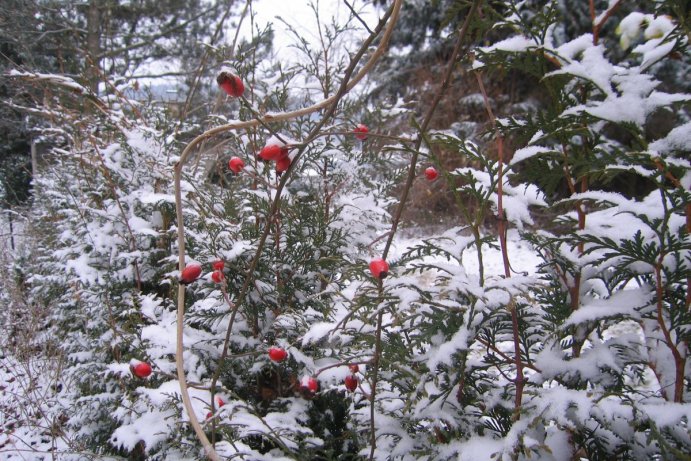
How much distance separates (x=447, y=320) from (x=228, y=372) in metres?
0.98

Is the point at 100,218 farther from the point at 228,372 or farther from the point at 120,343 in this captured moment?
the point at 228,372

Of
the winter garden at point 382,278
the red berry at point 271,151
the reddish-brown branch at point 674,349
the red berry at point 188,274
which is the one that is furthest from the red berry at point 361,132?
the reddish-brown branch at point 674,349

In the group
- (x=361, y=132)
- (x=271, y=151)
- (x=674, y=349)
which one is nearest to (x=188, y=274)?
(x=271, y=151)

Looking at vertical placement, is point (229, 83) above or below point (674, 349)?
above

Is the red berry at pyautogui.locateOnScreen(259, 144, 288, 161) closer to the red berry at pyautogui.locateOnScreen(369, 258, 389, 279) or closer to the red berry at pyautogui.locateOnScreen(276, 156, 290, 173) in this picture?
the red berry at pyautogui.locateOnScreen(276, 156, 290, 173)

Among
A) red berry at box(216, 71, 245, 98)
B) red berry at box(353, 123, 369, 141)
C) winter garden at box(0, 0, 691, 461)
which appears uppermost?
red berry at box(216, 71, 245, 98)

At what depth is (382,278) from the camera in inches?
26.0

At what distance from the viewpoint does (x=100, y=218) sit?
222 cm

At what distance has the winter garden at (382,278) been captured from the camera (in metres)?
0.69

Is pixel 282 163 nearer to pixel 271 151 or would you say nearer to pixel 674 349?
pixel 271 151

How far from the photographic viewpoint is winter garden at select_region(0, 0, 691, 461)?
2.27ft

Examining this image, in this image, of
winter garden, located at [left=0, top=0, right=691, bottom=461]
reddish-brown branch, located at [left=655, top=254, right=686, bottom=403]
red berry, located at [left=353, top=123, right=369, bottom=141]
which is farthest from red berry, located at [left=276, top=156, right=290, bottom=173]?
reddish-brown branch, located at [left=655, top=254, right=686, bottom=403]

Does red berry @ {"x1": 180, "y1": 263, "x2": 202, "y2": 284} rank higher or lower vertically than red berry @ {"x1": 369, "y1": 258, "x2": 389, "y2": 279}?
lower

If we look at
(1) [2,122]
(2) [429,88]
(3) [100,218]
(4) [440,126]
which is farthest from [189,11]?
(3) [100,218]
